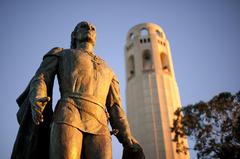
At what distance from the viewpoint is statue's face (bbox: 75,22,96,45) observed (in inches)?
149

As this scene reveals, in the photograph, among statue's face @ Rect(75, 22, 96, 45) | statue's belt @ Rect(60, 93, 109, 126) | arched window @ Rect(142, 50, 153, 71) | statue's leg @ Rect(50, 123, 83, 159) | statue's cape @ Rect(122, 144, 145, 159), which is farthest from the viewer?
arched window @ Rect(142, 50, 153, 71)

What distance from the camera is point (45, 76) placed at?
10.7 ft

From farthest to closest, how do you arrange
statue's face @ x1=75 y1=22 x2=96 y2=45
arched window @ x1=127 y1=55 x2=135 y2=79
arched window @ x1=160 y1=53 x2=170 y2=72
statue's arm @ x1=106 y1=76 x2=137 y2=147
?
arched window @ x1=160 y1=53 x2=170 y2=72, arched window @ x1=127 y1=55 x2=135 y2=79, statue's face @ x1=75 y1=22 x2=96 y2=45, statue's arm @ x1=106 y1=76 x2=137 y2=147

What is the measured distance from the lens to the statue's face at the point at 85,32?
3.79 metres

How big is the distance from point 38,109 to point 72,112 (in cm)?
37

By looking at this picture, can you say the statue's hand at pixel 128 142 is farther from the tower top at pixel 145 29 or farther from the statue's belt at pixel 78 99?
the tower top at pixel 145 29

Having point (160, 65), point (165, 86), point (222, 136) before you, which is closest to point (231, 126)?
point (222, 136)

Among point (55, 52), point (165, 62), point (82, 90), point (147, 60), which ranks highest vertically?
point (147, 60)

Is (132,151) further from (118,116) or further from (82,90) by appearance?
(82,90)

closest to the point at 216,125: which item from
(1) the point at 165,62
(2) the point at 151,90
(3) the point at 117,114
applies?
(3) the point at 117,114

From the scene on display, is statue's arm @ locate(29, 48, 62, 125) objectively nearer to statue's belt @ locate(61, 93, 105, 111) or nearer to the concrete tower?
statue's belt @ locate(61, 93, 105, 111)

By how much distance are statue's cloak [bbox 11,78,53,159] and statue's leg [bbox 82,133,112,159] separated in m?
0.47

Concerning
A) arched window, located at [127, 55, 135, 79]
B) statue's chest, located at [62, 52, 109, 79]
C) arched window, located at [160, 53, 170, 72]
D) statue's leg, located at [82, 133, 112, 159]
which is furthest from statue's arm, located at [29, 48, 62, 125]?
arched window, located at [160, 53, 170, 72]

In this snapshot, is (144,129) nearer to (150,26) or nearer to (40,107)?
(150,26)
